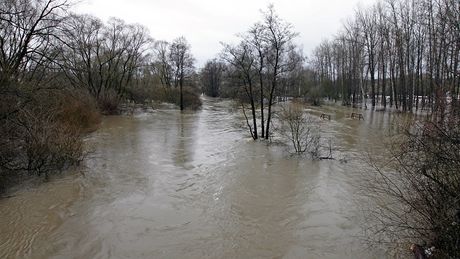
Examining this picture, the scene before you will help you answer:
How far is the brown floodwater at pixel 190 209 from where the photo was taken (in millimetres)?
7539

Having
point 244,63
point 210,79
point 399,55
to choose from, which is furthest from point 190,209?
point 210,79

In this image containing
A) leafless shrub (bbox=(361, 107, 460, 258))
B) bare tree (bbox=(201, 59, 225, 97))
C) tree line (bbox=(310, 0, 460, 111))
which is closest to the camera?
leafless shrub (bbox=(361, 107, 460, 258))

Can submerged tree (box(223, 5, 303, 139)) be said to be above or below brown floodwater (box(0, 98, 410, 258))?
above

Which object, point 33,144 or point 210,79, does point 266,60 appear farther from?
point 210,79

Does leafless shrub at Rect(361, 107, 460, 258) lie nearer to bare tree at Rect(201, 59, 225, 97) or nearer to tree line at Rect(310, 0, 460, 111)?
tree line at Rect(310, 0, 460, 111)

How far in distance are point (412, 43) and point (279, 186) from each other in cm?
3604

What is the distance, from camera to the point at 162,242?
779cm

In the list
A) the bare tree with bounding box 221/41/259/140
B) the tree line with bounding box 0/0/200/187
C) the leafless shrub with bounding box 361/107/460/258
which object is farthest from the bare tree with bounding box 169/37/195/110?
the leafless shrub with bounding box 361/107/460/258

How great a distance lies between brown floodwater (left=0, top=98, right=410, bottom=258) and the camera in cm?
754

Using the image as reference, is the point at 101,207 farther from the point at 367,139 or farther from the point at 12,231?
the point at 367,139

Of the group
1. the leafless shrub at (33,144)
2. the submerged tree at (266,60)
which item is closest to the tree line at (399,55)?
the submerged tree at (266,60)

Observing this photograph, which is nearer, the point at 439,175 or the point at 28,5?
the point at 439,175

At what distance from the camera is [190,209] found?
9.78m

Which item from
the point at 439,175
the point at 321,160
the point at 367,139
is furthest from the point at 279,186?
the point at 367,139
